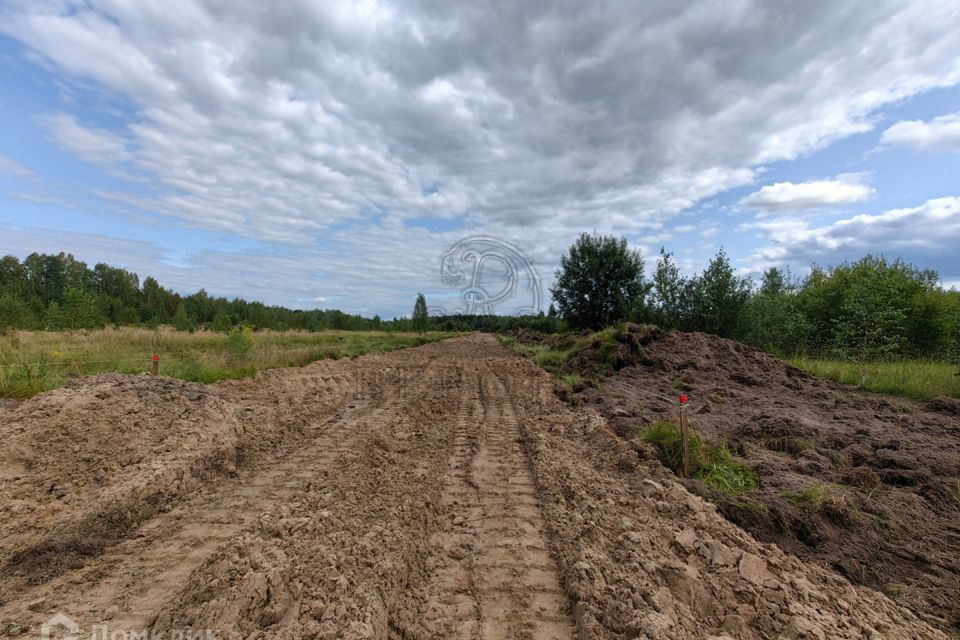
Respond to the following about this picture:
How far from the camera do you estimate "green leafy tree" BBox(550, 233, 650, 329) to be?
1109 inches

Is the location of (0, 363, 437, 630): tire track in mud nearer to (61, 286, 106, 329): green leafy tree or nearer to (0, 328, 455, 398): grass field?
(0, 328, 455, 398): grass field

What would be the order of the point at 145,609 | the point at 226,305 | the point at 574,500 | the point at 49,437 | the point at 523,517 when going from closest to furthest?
the point at 145,609, the point at 523,517, the point at 574,500, the point at 49,437, the point at 226,305

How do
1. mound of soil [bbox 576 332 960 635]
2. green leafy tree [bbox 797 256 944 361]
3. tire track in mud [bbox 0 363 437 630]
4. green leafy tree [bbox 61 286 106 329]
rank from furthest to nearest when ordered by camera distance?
green leafy tree [bbox 61 286 106 329], green leafy tree [bbox 797 256 944 361], mound of soil [bbox 576 332 960 635], tire track in mud [bbox 0 363 437 630]

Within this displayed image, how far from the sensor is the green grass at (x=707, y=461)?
4867 millimetres

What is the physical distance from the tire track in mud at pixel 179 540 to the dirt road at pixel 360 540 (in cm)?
2

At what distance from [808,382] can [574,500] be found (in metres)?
11.9

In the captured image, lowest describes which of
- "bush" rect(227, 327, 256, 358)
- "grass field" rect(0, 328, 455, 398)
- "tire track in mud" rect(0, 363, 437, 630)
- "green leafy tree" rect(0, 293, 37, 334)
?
"tire track in mud" rect(0, 363, 437, 630)

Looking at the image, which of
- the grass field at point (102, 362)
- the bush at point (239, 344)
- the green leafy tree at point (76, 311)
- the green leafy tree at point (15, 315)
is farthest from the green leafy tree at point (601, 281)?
the green leafy tree at point (15, 315)

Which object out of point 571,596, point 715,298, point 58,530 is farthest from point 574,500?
point 715,298

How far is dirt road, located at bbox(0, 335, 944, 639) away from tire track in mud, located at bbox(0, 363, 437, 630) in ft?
0.06

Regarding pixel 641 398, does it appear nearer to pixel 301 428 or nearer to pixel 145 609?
pixel 301 428

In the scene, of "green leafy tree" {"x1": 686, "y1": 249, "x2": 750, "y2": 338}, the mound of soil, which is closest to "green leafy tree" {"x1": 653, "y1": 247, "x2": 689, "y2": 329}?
"green leafy tree" {"x1": 686, "y1": 249, "x2": 750, "y2": 338}

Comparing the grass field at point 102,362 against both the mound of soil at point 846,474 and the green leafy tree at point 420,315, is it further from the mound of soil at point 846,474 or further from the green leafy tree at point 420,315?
the green leafy tree at point 420,315

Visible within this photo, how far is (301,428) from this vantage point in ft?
23.0
